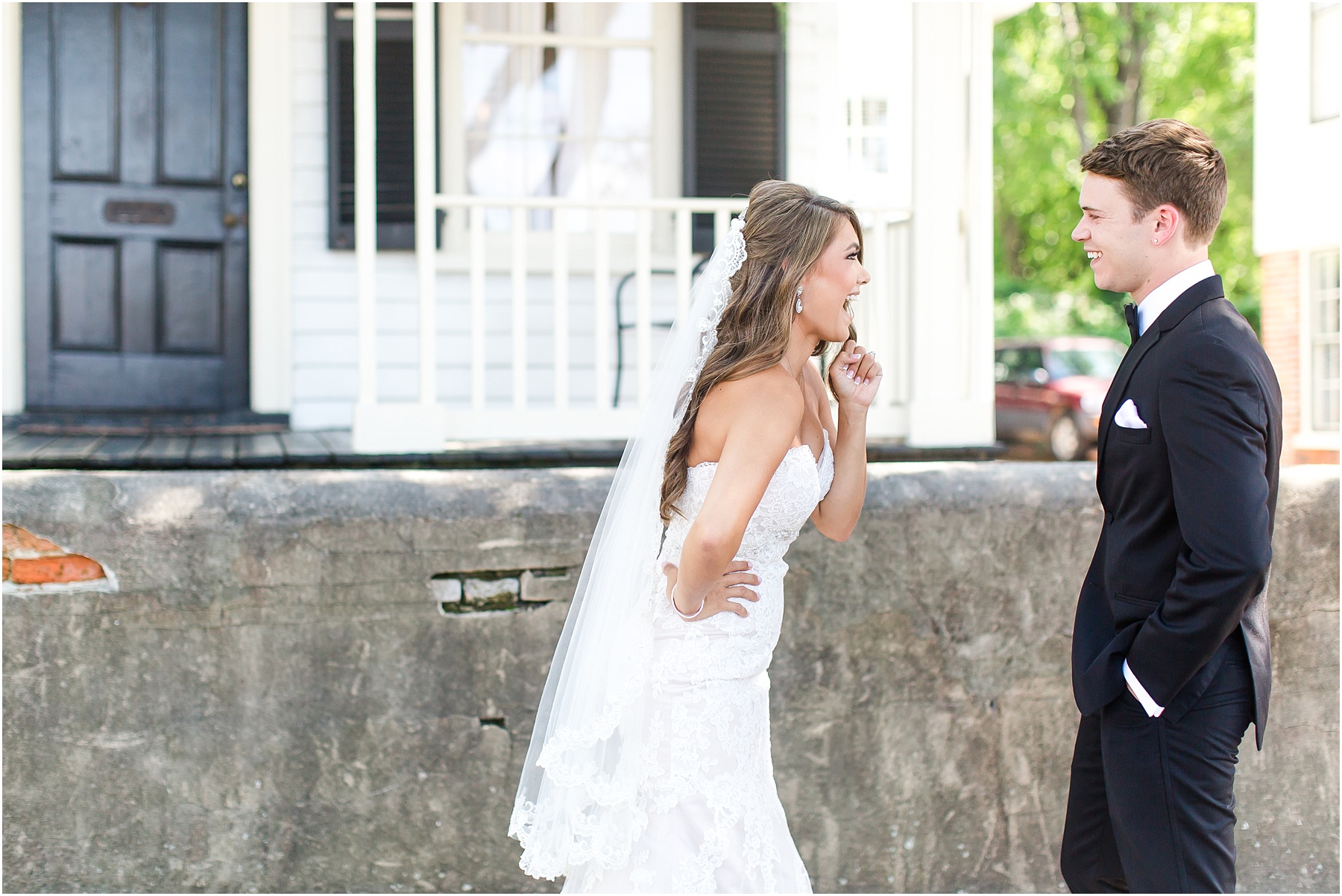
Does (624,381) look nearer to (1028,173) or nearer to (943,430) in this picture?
(943,430)

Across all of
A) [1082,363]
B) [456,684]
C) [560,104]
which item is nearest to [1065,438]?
[1082,363]

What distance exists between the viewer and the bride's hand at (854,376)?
8.49 ft

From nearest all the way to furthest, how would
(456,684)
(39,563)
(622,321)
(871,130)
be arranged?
(39,563) < (456,684) < (871,130) < (622,321)

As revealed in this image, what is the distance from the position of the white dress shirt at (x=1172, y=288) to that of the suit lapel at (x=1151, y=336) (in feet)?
0.04

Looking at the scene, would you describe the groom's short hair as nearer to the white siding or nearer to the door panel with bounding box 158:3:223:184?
the white siding

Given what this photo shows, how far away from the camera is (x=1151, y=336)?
2209mm

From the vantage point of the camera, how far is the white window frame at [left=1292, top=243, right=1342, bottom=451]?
11688 millimetres

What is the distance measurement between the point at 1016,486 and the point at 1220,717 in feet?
5.29

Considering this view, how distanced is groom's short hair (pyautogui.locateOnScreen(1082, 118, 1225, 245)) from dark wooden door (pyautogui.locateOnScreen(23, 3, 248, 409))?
5350 mm

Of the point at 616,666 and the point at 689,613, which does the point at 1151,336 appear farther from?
the point at 616,666

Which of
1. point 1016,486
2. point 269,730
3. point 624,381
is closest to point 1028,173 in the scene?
point 624,381

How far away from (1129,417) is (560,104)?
5.12m

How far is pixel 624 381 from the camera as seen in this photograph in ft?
21.6

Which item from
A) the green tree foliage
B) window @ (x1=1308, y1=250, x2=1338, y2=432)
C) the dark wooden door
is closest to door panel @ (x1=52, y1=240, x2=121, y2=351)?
the dark wooden door
